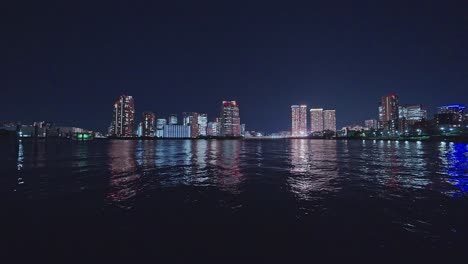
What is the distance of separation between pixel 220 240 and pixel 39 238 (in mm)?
6302

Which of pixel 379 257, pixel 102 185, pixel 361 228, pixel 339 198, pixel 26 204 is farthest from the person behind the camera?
pixel 102 185

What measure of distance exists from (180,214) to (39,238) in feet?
Answer: 17.0

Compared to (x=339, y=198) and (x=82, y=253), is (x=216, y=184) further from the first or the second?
(x=82, y=253)

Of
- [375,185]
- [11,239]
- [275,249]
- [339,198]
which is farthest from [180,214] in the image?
[375,185]

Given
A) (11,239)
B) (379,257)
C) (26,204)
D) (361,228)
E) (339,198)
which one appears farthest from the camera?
(339,198)

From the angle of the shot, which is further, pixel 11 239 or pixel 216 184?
pixel 216 184

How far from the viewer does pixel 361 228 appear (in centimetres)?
990

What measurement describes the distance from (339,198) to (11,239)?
14.6 metres

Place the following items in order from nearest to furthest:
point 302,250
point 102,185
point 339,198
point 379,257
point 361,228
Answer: point 379,257
point 302,250
point 361,228
point 339,198
point 102,185

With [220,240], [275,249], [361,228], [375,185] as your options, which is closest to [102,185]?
[220,240]

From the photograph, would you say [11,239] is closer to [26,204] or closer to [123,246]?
[123,246]

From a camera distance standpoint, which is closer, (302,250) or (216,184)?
(302,250)

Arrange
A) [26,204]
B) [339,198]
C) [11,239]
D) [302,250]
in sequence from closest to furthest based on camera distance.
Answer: [302,250] < [11,239] < [26,204] < [339,198]

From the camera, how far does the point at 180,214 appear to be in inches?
468
